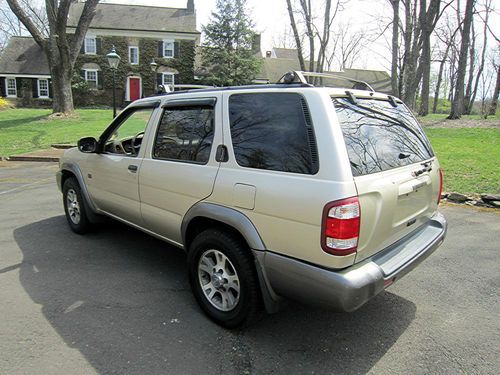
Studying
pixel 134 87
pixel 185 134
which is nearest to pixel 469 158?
pixel 185 134

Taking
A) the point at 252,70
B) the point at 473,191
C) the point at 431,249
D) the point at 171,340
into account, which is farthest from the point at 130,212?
the point at 252,70

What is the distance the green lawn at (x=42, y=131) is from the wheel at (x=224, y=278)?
488 inches

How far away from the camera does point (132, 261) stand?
429 centimetres

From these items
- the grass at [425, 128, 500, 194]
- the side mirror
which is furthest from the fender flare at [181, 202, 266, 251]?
the grass at [425, 128, 500, 194]

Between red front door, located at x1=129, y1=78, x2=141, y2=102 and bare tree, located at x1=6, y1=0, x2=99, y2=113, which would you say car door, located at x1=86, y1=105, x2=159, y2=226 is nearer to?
bare tree, located at x1=6, y1=0, x2=99, y2=113

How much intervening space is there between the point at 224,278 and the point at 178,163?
1.08 metres

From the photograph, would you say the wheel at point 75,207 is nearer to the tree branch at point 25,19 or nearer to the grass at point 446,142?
the grass at point 446,142

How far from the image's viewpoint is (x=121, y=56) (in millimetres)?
35531

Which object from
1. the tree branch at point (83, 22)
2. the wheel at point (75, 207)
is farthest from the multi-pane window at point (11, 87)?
the wheel at point (75, 207)

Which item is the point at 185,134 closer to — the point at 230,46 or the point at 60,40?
the point at 60,40

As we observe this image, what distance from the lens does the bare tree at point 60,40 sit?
19.1 metres

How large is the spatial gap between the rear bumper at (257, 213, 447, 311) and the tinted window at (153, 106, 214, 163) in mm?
1091

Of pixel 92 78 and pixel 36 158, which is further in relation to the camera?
pixel 92 78

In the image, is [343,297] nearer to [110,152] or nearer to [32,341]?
[32,341]
